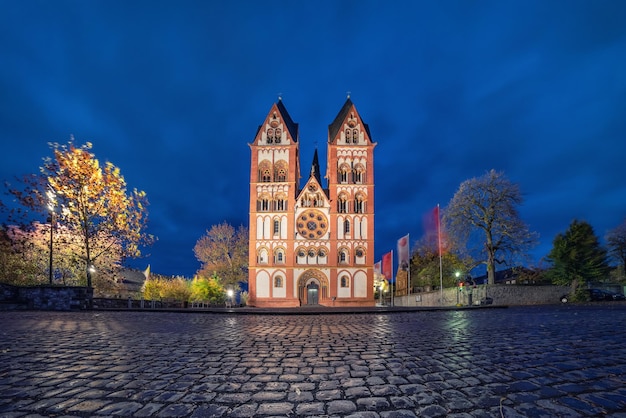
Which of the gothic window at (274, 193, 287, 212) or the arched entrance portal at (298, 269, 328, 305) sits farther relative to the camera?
the gothic window at (274, 193, 287, 212)

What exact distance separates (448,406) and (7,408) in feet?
10.7

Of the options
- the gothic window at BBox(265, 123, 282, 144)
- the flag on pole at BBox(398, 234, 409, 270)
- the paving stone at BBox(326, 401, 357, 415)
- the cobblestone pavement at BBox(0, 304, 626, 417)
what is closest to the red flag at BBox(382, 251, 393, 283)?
the flag on pole at BBox(398, 234, 409, 270)

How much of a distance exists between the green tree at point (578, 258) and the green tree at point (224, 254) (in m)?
37.3

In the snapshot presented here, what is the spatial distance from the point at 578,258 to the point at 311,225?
2608cm

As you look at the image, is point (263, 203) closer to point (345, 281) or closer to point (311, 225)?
point (311, 225)

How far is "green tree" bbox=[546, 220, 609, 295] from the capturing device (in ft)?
84.0

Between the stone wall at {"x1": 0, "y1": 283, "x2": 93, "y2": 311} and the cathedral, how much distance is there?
25872 millimetres

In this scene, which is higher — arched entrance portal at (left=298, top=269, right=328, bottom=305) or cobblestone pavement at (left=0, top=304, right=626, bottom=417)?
cobblestone pavement at (left=0, top=304, right=626, bottom=417)

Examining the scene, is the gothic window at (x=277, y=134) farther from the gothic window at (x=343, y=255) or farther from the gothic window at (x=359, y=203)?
the gothic window at (x=343, y=255)

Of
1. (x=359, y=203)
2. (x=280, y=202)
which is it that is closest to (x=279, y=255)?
(x=280, y=202)

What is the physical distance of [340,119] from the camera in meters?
47.0

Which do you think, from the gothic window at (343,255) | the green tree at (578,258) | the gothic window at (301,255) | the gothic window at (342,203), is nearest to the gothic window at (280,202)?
the gothic window at (301,255)

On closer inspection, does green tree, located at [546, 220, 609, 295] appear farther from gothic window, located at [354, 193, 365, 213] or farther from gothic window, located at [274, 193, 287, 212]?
gothic window, located at [274, 193, 287, 212]

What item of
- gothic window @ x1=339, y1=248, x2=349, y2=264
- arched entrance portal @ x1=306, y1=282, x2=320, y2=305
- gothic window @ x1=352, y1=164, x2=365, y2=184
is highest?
gothic window @ x1=352, y1=164, x2=365, y2=184
